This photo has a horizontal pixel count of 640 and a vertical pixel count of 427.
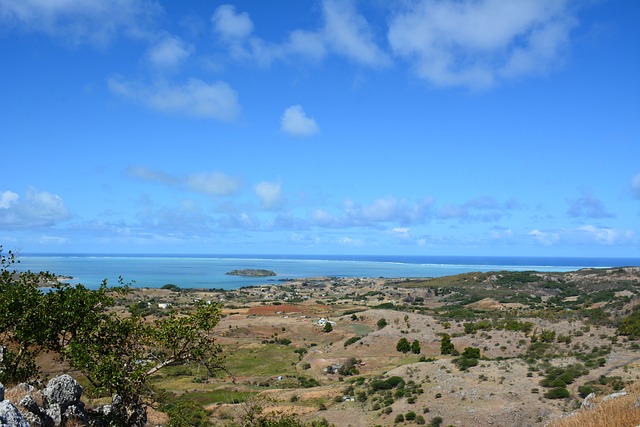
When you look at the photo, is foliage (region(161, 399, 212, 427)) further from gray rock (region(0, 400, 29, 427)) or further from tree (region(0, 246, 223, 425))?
gray rock (region(0, 400, 29, 427))

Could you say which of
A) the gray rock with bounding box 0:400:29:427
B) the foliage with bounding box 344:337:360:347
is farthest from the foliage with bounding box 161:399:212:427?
the foliage with bounding box 344:337:360:347

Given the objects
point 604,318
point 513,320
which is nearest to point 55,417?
point 513,320

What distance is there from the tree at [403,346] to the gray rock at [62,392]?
178 ft

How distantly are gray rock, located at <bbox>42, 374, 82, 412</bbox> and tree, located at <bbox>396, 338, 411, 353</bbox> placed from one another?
54.3 metres

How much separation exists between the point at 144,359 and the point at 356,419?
25.3m

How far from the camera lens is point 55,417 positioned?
15953 mm

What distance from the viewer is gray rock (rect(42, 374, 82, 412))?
16.2 metres

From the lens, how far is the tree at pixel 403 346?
65.6m

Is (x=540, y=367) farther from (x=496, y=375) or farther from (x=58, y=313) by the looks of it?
(x=58, y=313)

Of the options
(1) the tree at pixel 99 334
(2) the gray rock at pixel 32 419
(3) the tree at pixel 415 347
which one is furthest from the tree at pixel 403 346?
(2) the gray rock at pixel 32 419

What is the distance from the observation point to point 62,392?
53.9 ft

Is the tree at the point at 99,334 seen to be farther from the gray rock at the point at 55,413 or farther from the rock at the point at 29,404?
the rock at the point at 29,404

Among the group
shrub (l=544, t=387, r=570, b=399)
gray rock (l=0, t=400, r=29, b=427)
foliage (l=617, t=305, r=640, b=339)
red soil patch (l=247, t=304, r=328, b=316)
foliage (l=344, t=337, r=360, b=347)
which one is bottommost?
red soil patch (l=247, t=304, r=328, b=316)

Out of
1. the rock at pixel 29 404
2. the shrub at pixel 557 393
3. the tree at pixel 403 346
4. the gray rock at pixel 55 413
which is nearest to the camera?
the rock at pixel 29 404
